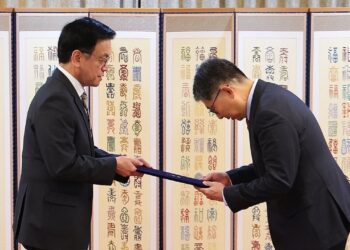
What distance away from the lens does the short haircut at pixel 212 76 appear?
6.21 ft

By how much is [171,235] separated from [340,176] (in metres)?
1.57

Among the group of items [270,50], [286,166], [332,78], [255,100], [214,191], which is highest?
[270,50]

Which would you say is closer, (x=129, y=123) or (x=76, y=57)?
(x=76, y=57)

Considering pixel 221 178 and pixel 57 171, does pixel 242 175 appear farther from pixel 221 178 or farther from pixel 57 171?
pixel 57 171

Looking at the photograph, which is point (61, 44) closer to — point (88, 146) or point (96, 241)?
point (88, 146)

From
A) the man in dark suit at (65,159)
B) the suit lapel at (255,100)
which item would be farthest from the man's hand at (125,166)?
the suit lapel at (255,100)

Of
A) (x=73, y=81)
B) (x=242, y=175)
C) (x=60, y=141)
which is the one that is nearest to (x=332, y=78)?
(x=242, y=175)

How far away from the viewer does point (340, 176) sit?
1.97 metres

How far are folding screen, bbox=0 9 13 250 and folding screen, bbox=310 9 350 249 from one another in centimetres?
187

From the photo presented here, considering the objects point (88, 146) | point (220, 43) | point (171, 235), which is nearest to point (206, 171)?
point (171, 235)

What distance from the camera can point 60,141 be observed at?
190 centimetres

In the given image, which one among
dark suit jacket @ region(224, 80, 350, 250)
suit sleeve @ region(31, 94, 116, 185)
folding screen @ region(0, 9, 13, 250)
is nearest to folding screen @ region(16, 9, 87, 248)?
folding screen @ region(0, 9, 13, 250)

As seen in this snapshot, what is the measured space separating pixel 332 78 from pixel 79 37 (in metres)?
1.77

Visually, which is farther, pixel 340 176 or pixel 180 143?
pixel 180 143
